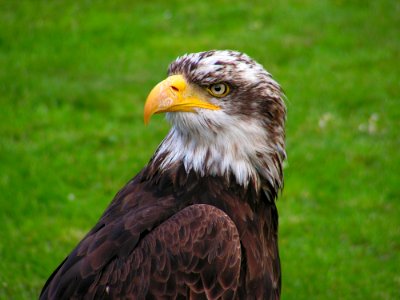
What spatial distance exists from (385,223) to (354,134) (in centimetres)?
180

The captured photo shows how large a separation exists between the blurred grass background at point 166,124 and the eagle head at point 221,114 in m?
2.40

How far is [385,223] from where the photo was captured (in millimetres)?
7867

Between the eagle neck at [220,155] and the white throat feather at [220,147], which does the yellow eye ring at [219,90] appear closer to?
the white throat feather at [220,147]

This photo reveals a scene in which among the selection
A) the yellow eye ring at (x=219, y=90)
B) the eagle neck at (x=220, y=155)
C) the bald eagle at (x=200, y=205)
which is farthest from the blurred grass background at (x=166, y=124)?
the yellow eye ring at (x=219, y=90)

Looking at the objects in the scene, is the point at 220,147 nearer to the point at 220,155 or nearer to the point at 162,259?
the point at 220,155

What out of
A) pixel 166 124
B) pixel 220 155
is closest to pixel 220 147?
pixel 220 155

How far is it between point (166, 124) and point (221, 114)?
4882mm

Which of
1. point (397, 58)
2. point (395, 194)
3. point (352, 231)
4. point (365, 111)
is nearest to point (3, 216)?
point (352, 231)

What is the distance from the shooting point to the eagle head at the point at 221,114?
4.76 metres

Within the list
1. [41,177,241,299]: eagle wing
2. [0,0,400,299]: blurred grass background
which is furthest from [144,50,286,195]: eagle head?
[0,0,400,299]: blurred grass background

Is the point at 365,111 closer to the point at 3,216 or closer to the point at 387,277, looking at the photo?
the point at 387,277

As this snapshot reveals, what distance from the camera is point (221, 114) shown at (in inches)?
188

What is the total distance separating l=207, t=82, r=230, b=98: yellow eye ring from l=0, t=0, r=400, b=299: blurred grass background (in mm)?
2663

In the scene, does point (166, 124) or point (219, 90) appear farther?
point (166, 124)
